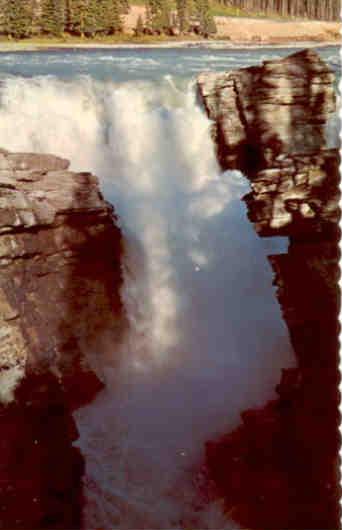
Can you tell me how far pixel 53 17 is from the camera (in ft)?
56.7

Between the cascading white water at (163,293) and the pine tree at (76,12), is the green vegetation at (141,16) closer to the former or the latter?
the pine tree at (76,12)

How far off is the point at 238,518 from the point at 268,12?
1595cm

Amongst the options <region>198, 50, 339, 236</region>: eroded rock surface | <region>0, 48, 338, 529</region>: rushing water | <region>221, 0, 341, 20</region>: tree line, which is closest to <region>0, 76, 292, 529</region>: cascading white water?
<region>0, 48, 338, 529</region>: rushing water

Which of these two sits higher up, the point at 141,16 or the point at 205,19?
the point at 141,16

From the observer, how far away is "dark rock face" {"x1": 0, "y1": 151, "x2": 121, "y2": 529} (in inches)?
297

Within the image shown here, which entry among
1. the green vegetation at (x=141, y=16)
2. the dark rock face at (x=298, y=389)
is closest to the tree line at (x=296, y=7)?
the green vegetation at (x=141, y=16)

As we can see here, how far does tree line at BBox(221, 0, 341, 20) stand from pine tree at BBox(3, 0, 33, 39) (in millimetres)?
6173

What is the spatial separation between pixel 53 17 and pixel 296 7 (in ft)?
26.2

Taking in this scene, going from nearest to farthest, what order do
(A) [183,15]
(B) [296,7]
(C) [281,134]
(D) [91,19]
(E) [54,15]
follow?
(C) [281,134], (E) [54,15], (A) [183,15], (D) [91,19], (B) [296,7]

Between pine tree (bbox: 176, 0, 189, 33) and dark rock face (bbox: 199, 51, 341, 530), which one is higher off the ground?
pine tree (bbox: 176, 0, 189, 33)

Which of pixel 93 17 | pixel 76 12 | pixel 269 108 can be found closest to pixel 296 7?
pixel 269 108

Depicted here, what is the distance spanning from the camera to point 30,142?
46.7 ft

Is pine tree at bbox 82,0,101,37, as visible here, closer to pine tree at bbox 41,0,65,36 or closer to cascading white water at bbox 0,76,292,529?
pine tree at bbox 41,0,65,36

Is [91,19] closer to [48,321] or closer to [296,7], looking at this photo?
[296,7]
